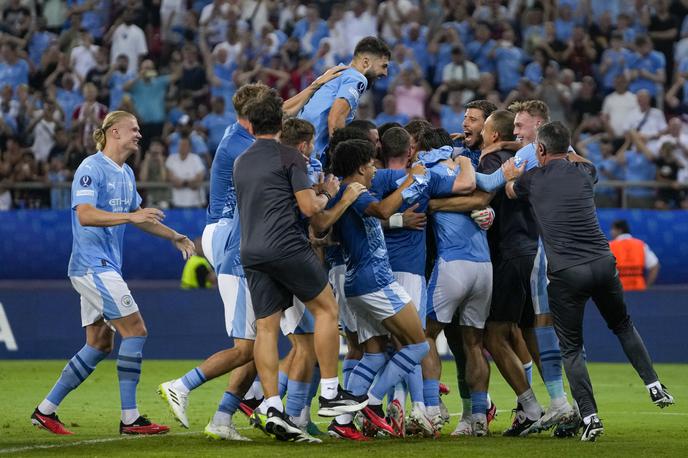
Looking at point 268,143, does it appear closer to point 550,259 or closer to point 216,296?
point 550,259

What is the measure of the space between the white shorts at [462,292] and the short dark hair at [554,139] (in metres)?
1.02

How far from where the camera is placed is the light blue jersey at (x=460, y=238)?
8.84 meters

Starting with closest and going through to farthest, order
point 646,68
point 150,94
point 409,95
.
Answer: point 646,68
point 409,95
point 150,94

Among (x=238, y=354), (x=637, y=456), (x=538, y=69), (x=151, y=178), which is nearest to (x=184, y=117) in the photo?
(x=151, y=178)

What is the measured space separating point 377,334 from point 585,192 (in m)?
1.72

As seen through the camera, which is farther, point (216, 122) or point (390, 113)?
point (216, 122)

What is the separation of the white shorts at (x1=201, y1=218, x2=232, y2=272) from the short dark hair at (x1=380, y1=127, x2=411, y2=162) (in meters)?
1.25

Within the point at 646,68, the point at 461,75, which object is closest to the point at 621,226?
the point at 646,68

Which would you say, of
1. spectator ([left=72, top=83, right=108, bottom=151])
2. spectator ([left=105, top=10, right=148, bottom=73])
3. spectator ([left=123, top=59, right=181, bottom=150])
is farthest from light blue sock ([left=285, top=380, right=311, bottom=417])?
spectator ([left=105, top=10, right=148, bottom=73])

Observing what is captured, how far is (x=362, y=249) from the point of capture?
8.27 metres

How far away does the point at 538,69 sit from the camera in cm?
1834

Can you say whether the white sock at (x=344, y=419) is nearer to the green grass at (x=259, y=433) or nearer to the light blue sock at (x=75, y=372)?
the green grass at (x=259, y=433)

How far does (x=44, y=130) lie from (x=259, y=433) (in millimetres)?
11065

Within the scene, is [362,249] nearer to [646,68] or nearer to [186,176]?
[186,176]
